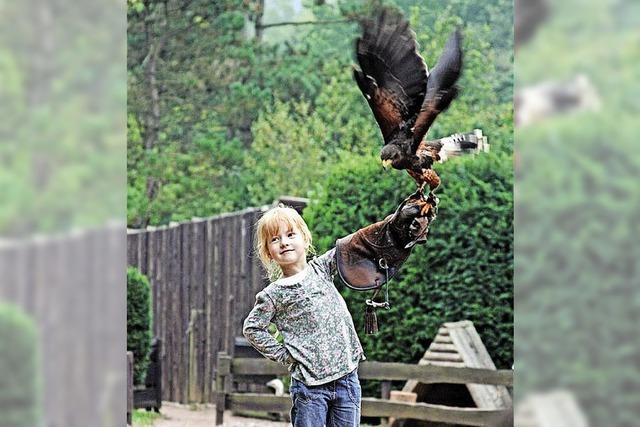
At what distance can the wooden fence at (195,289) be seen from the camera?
4.88 m

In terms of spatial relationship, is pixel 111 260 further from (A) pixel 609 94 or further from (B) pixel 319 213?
(A) pixel 609 94

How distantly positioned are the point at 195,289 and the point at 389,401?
3.41ft

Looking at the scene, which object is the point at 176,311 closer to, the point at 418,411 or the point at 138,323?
the point at 138,323

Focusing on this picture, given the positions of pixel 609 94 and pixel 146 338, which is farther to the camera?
pixel 146 338

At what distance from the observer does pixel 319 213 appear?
4.70m

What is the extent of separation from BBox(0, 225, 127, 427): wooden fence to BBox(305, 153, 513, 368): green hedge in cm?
93

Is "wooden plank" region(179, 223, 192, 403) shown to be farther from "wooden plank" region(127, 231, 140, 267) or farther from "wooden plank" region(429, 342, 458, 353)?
"wooden plank" region(429, 342, 458, 353)

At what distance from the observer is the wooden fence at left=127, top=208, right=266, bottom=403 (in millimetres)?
4875

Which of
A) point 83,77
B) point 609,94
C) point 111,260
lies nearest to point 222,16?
point 83,77

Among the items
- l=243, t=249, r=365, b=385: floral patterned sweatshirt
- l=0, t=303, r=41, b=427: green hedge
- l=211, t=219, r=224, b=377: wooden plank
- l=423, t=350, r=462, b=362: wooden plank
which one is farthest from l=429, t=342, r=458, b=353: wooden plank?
l=243, t=249, r=365, b=385: floral patterned sweatshirt

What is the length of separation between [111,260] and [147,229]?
0.21 meters

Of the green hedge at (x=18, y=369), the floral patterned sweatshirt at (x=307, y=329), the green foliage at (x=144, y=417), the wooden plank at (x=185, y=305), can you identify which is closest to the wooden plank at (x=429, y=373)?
the wooden plank at (x=185, y=305)

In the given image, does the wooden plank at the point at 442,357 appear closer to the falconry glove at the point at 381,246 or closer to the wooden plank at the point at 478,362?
the wooden plank at the point at 478,362

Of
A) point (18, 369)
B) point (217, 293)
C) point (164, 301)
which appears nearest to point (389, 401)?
point (217, 293)
